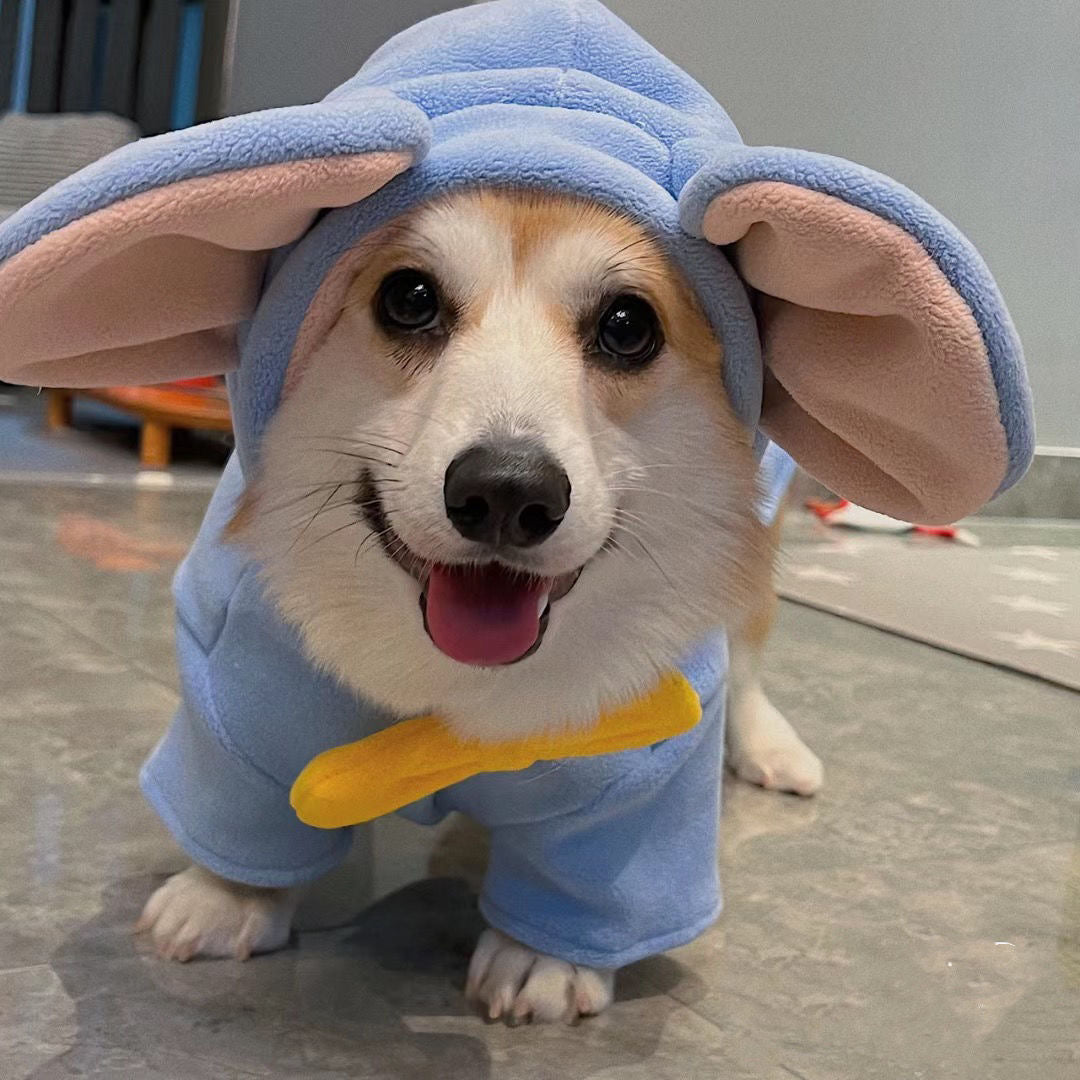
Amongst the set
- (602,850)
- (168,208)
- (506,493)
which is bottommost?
(602,850)

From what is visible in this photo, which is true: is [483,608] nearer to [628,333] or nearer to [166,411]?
[628,333]

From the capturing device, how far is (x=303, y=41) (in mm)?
3438

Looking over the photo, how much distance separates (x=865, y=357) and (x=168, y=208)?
16.9 inches

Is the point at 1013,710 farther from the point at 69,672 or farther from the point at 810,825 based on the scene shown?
the point at 69,672

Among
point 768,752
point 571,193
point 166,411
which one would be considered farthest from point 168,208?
point 166,411

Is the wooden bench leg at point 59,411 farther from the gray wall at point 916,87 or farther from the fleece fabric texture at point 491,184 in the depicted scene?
the fleece fabric texture at point 491,184

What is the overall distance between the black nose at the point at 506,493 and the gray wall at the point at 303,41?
2646mm

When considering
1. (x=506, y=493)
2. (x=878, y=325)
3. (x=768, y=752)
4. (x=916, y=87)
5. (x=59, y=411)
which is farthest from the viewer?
(x=59, y=411)

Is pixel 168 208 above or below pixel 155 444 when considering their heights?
above

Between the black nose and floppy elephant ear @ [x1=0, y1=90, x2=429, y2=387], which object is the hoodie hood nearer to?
floppy elephant ear @ [x1=0, y1=90, x2=429, y2=387]

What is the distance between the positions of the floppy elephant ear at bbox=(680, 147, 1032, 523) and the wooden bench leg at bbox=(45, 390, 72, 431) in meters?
3.37

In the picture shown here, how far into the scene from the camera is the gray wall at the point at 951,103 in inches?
122

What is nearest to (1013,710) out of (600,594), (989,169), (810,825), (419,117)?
(810,825)

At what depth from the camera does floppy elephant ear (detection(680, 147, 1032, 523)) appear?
2.43ft
